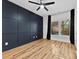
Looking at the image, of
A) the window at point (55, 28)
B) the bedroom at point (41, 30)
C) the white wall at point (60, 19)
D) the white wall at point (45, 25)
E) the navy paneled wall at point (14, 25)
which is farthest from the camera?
the white wall at point (45, 25)

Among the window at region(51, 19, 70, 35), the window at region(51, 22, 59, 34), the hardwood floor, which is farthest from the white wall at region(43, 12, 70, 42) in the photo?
the hardwood floor

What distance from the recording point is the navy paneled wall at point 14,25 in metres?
3.91

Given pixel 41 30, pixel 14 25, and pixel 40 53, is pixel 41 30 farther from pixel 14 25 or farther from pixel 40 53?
pixel 40 53

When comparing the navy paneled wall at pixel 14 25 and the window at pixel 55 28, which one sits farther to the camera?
the window at pixel 55 28

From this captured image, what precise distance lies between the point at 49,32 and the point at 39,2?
3.96 meters

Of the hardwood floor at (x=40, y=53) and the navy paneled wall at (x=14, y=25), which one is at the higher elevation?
the navy paneled wall at (x=14, y=25)

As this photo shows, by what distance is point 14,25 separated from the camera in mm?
4516

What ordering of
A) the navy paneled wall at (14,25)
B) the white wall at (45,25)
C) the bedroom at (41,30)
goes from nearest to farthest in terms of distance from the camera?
the bedroom at (41,30), the navy paneled wall at (14,25), the white wall at (45,25)

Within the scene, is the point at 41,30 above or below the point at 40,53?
above

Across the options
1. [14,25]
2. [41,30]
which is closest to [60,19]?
[41,30]

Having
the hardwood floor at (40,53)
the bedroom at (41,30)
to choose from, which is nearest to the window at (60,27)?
the bedroom at (41,30)

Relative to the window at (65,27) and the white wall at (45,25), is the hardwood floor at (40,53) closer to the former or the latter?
the window at (65,27)

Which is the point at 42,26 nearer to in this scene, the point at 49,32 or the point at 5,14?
the point at 49,32

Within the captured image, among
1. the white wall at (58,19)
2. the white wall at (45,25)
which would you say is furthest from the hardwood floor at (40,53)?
the white wall at (45,25)
